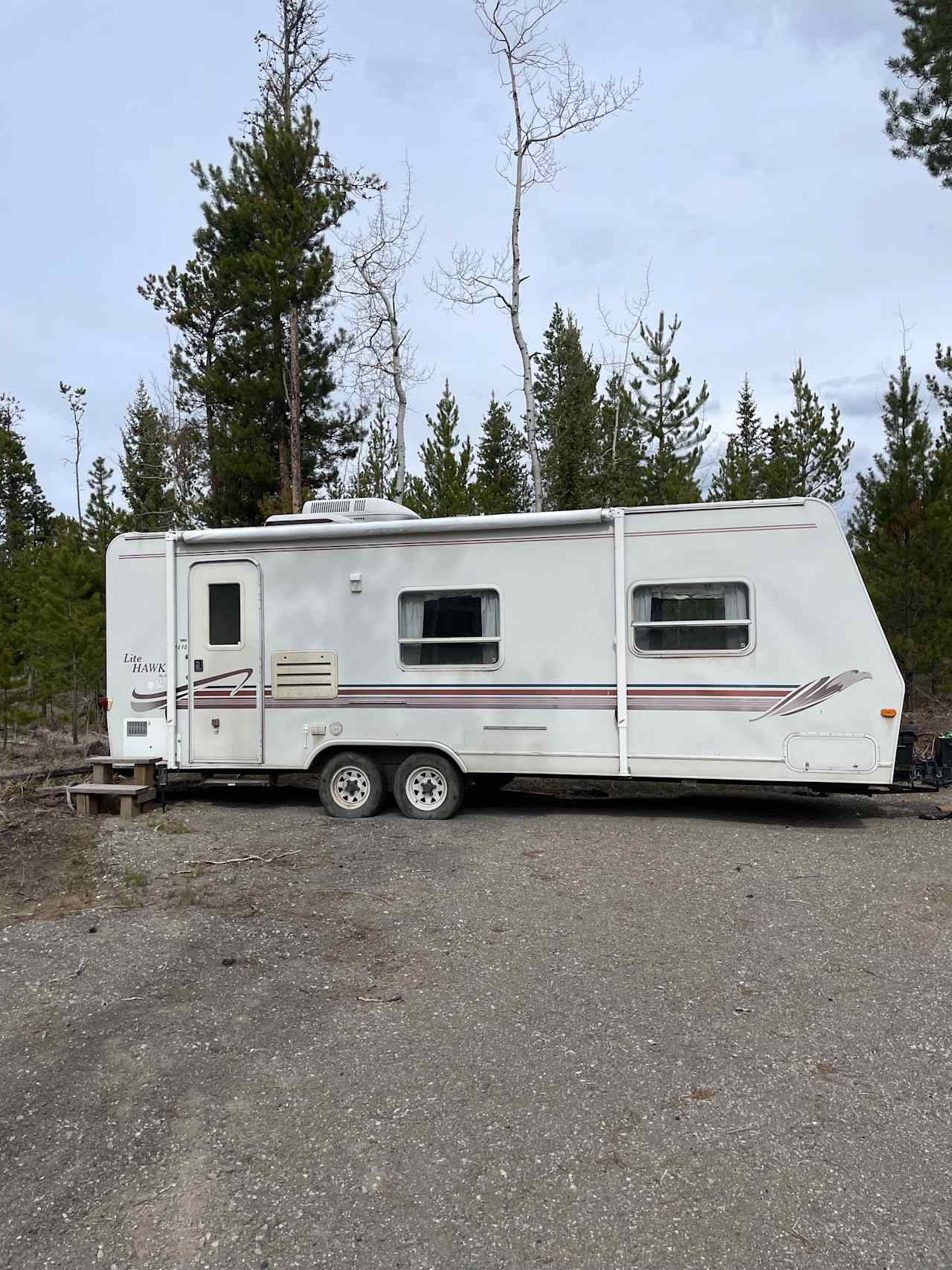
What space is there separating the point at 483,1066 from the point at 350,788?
4.70 meters

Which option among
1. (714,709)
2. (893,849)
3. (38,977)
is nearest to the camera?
(38,977)

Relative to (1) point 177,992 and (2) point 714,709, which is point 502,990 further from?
(2) point 714,709

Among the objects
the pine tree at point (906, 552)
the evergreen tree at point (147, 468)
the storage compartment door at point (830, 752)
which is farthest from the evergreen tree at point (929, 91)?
the evergreen tree at point (147, 468)

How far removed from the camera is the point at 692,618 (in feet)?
24.5

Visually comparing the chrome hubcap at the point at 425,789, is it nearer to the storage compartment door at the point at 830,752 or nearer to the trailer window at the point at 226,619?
the trailer window at the point at 226,619

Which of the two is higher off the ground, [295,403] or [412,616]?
[295,403]

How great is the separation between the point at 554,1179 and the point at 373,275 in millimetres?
18839

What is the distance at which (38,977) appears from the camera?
4496 millimetres

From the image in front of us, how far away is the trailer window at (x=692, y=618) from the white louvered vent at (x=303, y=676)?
2.67 m

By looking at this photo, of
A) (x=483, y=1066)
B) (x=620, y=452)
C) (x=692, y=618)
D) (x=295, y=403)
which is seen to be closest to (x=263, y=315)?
(x=295, y=403)

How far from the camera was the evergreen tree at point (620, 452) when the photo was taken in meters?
22.0

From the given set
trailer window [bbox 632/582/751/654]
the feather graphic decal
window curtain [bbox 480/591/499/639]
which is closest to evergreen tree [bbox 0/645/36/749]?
window curtain [bbox 480/591/499/639]

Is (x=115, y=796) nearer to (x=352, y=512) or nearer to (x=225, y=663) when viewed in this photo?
(x=225, y=663)

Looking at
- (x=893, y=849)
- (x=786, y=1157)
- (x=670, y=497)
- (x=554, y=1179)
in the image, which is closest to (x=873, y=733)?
(x=893, y=849)
